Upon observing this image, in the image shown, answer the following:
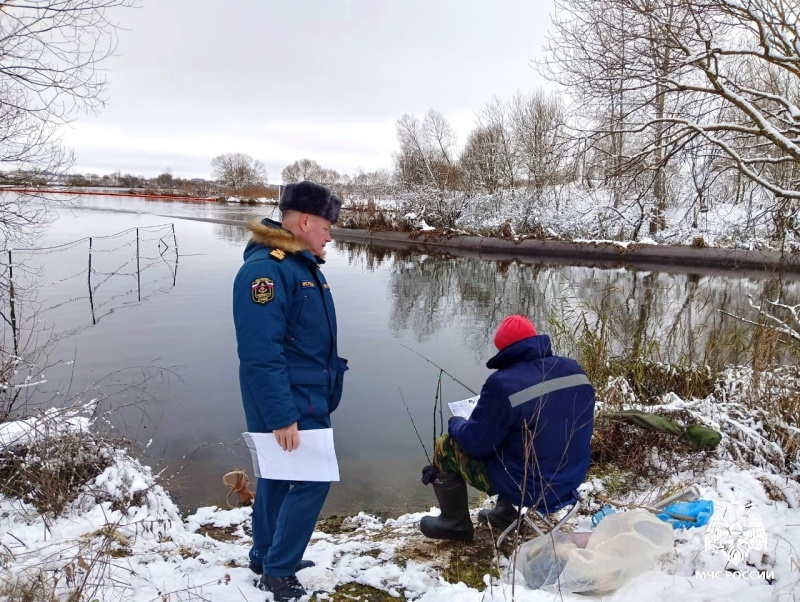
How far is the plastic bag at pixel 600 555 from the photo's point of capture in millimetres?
2010

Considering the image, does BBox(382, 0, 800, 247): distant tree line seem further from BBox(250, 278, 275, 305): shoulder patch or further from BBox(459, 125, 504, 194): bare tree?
BBox(459, 125, 504, 194): bare tree

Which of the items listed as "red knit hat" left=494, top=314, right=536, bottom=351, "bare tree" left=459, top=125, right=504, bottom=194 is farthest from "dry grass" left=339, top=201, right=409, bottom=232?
"red knit hat" left=494, top=314, right=536, bottom=351

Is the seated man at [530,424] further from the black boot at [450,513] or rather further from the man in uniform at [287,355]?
the man in uniform at [287,355]

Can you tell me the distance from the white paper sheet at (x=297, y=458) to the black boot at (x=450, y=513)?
2.40 ft

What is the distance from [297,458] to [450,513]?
39.7 inches

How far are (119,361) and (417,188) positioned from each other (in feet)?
70.1

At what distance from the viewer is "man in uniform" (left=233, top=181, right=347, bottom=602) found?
1934mm

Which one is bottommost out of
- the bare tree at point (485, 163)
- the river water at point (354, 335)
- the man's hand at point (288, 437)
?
the river water at point (354, 335)

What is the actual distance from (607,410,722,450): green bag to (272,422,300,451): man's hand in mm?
2456

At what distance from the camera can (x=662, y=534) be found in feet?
6.99

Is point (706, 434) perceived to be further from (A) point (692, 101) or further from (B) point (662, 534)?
(A) point (692, 101)

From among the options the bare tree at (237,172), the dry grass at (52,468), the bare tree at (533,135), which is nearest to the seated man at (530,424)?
the dry grass at (52,468)

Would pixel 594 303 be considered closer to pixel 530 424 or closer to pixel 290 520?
pixel 530 424

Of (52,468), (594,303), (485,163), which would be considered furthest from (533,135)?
(52,468)
